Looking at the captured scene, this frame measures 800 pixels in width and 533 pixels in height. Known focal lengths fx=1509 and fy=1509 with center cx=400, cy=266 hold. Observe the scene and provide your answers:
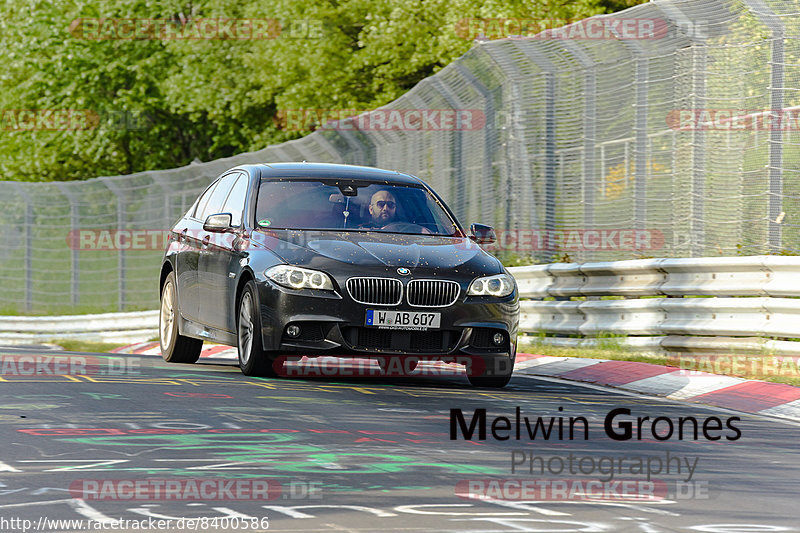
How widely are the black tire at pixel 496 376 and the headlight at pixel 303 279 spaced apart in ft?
A: 4.88

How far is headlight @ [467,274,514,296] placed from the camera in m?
10.7

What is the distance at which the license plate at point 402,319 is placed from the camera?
10375 millimetres

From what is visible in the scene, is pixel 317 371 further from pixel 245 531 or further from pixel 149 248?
pixel 149 248

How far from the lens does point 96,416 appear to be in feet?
28.5

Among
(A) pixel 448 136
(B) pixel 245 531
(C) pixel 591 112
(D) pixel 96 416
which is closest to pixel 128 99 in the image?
(A) pixel 448 136

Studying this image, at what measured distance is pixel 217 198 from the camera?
42.7ft

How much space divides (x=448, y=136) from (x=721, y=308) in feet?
21.9

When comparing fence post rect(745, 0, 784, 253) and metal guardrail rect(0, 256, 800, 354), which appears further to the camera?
fence post rect(745, 0, 784, 253)
